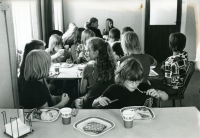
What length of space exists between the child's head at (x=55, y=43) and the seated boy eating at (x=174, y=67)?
41.2 inches

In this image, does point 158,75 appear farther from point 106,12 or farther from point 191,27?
point 106,12

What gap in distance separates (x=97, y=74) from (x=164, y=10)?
104 centimetres

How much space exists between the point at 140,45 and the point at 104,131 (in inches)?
48.6

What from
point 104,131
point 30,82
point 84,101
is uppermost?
point 30,82

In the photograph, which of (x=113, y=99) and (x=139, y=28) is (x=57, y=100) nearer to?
(x=113, y=99)

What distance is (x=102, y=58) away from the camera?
1765mm

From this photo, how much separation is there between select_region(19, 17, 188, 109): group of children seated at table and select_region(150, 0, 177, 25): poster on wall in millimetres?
179

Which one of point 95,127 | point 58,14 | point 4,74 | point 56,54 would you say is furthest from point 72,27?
point 95,127

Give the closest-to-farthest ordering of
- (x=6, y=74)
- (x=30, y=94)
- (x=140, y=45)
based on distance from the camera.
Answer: (x=6, y=74) → (x=30, y=94) → (x=140, y=45)

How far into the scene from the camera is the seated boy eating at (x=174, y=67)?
2041 millimetres

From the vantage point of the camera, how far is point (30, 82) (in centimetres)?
148

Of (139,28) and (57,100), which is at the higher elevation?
(139,28)

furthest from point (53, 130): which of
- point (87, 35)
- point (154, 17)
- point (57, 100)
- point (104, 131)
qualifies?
point (154, 17)

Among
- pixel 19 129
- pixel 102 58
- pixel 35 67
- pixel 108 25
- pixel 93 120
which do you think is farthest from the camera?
pixel 108 25
